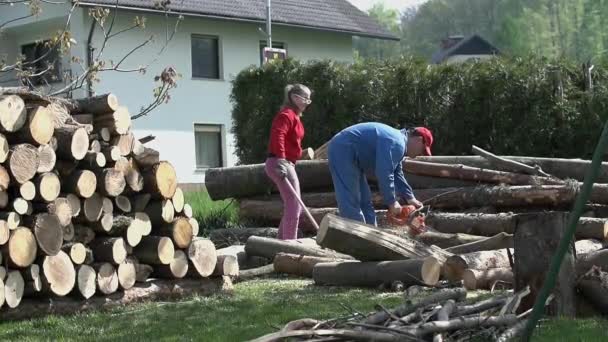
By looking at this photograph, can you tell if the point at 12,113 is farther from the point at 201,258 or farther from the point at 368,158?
the point at 368,158

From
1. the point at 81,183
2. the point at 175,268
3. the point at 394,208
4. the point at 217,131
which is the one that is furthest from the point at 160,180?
the point at 217,131

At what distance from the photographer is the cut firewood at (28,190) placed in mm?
8281

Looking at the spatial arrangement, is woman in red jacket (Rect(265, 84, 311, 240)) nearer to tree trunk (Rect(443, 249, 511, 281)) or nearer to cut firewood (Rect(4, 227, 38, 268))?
tree trunk (Rect(443, 249, 511, 281))

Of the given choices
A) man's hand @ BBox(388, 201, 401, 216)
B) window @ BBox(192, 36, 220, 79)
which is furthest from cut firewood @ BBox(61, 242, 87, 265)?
window @ BBox(192, 36, 220, 79)

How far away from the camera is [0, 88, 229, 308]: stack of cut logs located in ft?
27.1

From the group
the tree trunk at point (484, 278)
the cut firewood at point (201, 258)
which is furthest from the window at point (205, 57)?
the tree trunk at point (484, 278)

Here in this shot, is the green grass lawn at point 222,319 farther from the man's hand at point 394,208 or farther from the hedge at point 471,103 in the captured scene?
the hedge at point 471,103

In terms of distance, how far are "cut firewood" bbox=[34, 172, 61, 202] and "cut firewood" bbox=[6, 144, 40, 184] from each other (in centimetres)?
8

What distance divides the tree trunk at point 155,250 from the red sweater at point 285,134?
121 inches

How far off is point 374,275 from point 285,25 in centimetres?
2373

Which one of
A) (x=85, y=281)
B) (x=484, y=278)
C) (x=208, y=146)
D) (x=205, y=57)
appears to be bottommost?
(x=484, y=278)

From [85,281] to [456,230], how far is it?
497 cm

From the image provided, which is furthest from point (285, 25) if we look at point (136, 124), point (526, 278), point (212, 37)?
point (526, 278)

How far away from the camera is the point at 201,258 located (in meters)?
9.76
